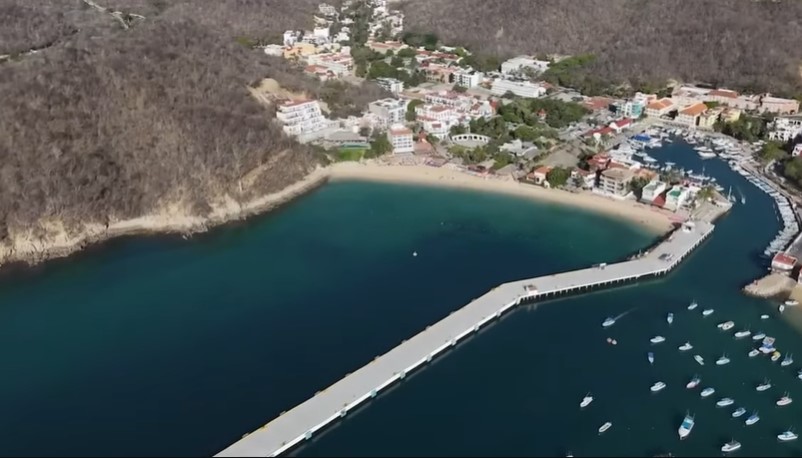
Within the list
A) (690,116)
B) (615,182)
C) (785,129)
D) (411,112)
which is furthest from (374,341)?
(785,129)

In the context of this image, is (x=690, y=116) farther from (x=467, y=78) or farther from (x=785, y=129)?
(x=467, y=78)

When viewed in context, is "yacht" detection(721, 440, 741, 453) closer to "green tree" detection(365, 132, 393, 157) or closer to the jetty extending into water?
the jetty extending into water

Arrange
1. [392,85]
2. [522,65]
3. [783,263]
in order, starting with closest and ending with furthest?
1. [783,263]
2. [392,85]
3. [522,65]

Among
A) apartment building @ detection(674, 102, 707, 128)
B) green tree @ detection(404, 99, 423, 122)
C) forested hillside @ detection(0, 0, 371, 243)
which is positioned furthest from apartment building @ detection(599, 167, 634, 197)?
forested hillside @ detection(0, 0, 371, 243)

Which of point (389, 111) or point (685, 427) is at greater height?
point (685, 427)

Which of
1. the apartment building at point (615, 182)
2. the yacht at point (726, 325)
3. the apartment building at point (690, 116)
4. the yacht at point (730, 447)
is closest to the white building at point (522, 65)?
the apartment building at point (690, 116)

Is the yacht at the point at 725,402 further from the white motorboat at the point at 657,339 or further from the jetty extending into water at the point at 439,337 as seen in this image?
the jetty extending into water at the point at 439,337
